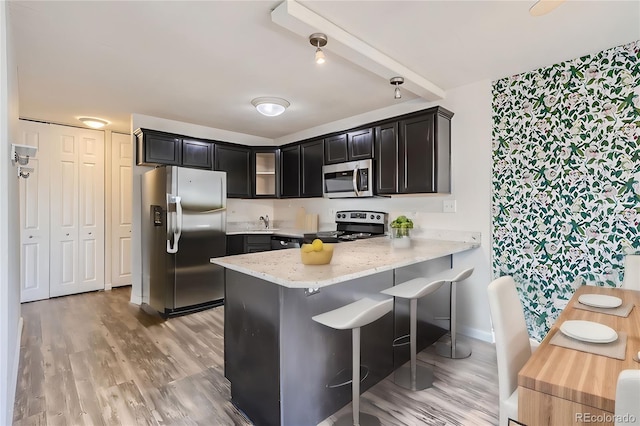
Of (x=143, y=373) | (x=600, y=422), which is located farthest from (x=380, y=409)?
(x=143, y=373)

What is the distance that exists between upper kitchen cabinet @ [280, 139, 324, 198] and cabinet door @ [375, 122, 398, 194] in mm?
942

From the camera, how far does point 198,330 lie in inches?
130

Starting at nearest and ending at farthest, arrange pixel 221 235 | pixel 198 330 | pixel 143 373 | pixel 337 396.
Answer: pixel 337 396 < pixel 143 373 < pixel 198 330 < pixel 221 235

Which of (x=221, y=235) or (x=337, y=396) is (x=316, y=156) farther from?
(x=337, y=396)

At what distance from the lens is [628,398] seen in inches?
28.2

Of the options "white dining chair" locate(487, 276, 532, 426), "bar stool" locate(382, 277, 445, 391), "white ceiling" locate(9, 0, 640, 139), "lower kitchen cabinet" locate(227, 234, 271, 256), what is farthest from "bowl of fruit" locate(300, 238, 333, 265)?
"lower kitchen cabinet" locate(227, 234, 271, 256)

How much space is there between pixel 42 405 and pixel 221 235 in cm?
231

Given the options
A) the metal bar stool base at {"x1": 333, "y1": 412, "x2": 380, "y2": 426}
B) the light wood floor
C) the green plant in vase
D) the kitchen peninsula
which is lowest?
the light wood floor

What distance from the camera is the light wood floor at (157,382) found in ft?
6.43

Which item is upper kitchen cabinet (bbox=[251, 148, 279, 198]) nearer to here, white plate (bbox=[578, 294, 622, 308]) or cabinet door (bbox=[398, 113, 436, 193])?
cabinet door (bbox=[398, 113, 436, 193])

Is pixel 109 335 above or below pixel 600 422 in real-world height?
below

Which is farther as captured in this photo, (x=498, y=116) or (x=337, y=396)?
(x=498, y=116)

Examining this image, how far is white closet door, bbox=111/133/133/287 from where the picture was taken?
196 inches

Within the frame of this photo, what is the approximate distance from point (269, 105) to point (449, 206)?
214cm
